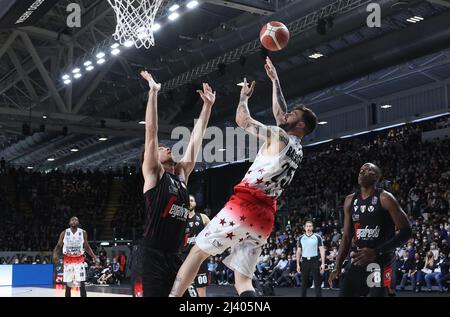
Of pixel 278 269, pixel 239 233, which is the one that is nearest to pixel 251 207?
→ pixel 239 233

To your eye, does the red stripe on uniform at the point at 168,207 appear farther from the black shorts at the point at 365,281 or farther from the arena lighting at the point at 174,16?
the arena lighting at the point at 174,16

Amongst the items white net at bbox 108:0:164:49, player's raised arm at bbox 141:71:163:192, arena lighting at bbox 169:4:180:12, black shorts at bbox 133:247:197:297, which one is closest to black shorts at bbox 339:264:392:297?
black shorts at bbox 133:247:197:297

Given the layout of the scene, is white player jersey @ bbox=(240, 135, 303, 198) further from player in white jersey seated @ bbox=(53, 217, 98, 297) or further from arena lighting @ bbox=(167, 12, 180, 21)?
arena lighting @ bbox=(167, 12, 180, 21)

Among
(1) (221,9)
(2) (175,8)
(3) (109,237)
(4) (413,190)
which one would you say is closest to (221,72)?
(1) (221,9)

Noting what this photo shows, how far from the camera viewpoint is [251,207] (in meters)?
5.31

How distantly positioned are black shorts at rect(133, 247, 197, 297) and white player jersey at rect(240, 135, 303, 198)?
932mm

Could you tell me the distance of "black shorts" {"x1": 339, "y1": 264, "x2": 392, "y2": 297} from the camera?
5914 millimetres

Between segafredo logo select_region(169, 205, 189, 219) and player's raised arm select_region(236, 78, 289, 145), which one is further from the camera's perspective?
player's raised arm select_region(236, 78, 289, 145)

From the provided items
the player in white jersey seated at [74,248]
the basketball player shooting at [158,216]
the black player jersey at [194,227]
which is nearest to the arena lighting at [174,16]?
the player in white jersey seated at [74,248]

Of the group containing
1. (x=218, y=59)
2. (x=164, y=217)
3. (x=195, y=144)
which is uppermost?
(x=218, y=59)

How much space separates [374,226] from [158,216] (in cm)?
231

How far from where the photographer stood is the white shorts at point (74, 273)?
39.2 ft

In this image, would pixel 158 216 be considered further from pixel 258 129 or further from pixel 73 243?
pixel 73 243
